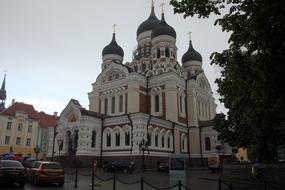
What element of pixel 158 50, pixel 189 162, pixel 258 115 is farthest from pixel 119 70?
pixel 258 115

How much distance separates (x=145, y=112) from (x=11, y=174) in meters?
29.3

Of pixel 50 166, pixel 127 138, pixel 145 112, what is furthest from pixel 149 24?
pixel 50 166

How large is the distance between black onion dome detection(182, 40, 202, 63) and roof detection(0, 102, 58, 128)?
33349mm

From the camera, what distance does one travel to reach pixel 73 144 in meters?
38.8

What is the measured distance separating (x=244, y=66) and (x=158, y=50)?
40.9 m

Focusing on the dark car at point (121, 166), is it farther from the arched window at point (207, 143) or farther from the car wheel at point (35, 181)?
the arched window at point (207, 143)

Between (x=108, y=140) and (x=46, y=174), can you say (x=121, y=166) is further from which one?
(x=46, y=174)

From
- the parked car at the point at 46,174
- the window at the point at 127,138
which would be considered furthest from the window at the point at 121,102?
→ the parked car at the point at 46,174

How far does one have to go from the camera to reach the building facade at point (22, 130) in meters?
58.8

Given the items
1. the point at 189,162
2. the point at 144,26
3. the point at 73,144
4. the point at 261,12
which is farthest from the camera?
the point at 144,26

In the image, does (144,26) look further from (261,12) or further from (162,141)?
(261,12)

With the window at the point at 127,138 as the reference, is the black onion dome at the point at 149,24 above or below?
above

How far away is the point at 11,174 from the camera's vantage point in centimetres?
1648

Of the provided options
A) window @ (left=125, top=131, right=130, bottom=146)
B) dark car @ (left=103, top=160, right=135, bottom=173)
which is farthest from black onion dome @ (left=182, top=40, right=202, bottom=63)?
dark car @ (left=103, top=160, right=135, bottom=173)
